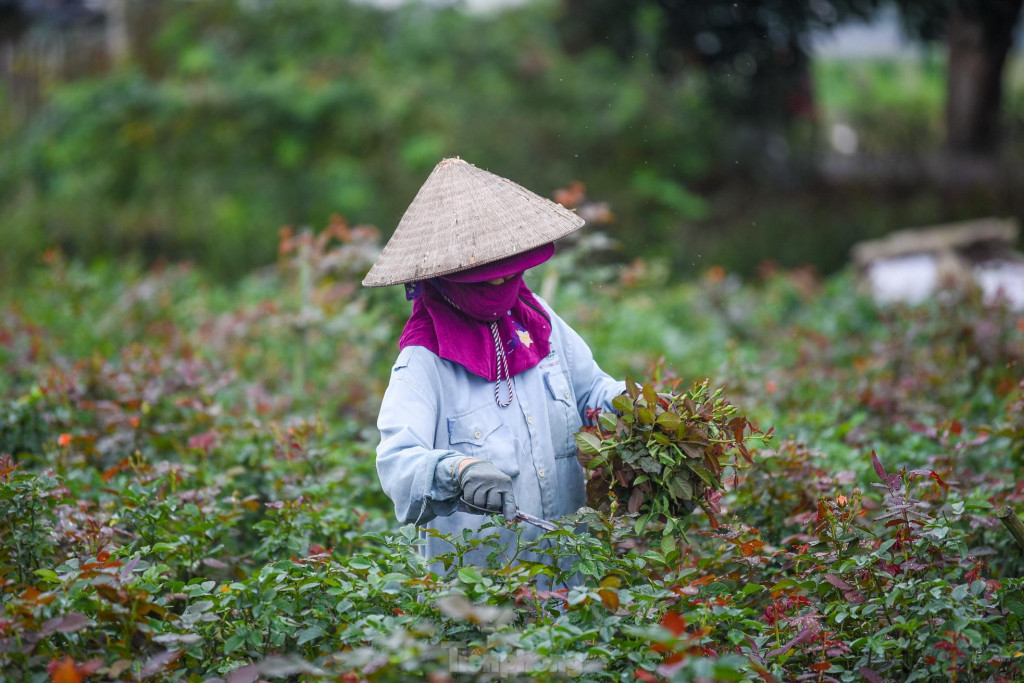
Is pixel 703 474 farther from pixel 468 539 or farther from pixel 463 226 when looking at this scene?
pixel 463 226

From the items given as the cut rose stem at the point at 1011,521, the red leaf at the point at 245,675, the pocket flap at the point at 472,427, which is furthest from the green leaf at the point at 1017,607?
the red leaf at the point at 245,675

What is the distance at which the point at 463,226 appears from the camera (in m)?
2.45

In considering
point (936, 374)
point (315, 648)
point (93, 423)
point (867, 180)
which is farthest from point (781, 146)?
point (315, 648)

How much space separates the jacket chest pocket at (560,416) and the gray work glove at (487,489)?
A: 1.38 ft

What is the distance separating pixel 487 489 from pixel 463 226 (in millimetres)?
701

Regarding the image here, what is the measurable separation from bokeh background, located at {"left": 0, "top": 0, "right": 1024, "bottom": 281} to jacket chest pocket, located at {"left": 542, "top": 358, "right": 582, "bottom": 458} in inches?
291

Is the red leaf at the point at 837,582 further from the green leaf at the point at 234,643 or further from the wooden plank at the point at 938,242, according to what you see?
the wooden plank at the point at 938,242

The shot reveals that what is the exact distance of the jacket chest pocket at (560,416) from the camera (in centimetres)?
266

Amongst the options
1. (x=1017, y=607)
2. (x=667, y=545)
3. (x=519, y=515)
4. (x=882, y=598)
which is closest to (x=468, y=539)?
(x=519, y=515)

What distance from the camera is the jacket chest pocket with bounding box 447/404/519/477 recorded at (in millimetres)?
2506

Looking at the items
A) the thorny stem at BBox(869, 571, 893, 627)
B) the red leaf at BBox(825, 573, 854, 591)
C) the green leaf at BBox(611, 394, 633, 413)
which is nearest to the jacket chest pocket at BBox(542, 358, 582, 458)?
the green leaf at BBox(611, 394, 633, 413)

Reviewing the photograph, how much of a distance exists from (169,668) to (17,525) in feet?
2.30

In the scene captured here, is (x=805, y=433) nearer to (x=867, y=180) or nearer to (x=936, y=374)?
(x=936, y=374)

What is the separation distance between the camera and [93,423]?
4141 mm
